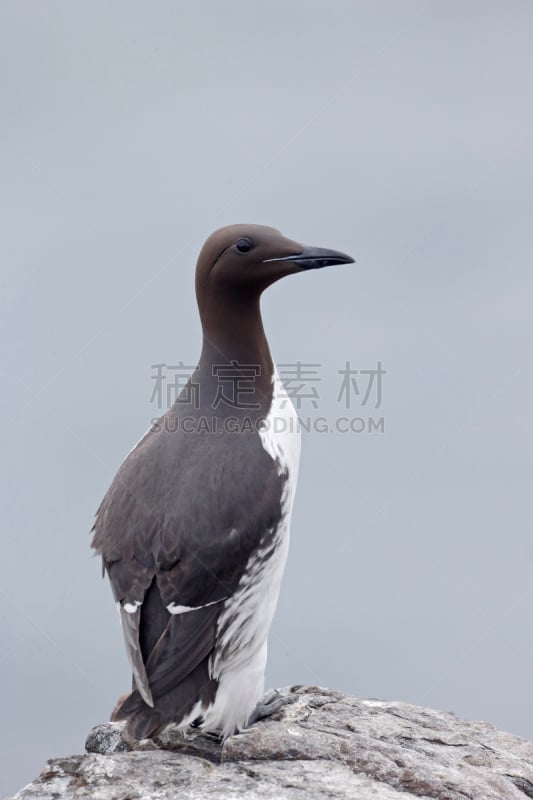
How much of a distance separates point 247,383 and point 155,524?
1.06 meters

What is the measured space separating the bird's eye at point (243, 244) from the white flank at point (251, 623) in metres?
1.00

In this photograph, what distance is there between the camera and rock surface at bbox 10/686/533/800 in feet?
18.6

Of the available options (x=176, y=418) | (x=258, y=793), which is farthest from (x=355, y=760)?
(x=176, y=418)

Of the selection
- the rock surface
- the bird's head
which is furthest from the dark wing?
the bird's head

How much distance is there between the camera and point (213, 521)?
608 cm

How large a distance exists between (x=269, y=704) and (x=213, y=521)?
4.50 ft

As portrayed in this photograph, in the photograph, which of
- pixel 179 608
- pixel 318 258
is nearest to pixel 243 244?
pixel 318 258

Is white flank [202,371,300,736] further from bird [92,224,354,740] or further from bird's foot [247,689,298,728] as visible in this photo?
bird's foot [247,689,298,728]

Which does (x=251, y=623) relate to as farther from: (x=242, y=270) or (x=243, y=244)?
(x=243, y=244)

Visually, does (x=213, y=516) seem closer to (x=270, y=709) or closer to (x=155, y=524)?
(x=155, y=524)

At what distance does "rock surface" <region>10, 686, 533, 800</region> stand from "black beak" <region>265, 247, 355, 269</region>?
261cm

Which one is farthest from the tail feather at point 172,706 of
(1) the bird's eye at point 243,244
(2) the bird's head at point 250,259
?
(1) the bird's eye at point 243,244

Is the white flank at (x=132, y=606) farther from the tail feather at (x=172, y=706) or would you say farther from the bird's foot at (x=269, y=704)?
the bird's foot at (x=269, y=704)

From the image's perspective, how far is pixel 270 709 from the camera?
6684 millimetres
